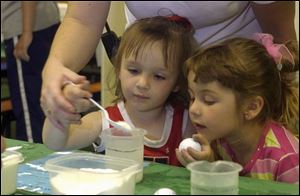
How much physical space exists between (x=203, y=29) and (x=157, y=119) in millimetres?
236

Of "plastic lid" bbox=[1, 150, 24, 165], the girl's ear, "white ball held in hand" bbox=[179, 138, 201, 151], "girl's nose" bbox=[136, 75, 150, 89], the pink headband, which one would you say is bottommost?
"white ball held in hand" bbox=[179, 138, 201, 151]

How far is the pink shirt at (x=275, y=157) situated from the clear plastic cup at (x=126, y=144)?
20 centimetres

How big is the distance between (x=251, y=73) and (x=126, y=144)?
27 cm

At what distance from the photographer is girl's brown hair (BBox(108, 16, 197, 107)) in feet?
4.17

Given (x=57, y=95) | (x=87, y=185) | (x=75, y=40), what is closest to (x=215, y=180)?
(x=87, y=185)

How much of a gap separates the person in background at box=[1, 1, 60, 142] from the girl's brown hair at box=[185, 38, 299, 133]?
154cm

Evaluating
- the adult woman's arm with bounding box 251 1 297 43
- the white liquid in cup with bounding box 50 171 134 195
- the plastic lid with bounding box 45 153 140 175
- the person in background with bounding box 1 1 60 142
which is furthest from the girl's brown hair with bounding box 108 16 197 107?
the person in background with bounding box 1 1 60 142

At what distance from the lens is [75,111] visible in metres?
1.04

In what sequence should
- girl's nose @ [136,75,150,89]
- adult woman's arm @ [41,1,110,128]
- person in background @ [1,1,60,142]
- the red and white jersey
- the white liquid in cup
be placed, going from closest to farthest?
the white liquid in cup, adult woman's arm @ [41,1,110,128], girl's nose @ [136,75,150,89], the red and white jersey, person in background @ [1,1,60,142]

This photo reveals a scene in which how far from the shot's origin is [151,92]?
1.26 m

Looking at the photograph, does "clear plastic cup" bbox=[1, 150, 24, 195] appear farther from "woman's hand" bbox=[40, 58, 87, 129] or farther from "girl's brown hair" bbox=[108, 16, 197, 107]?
"girl's brown hair" bbox=[108, 16, 197, 107]

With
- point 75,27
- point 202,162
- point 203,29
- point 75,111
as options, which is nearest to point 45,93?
point 75,111

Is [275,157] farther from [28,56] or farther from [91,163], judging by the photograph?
[28,56]

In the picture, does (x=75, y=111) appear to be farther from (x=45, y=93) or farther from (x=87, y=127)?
(x=87, y=127)
